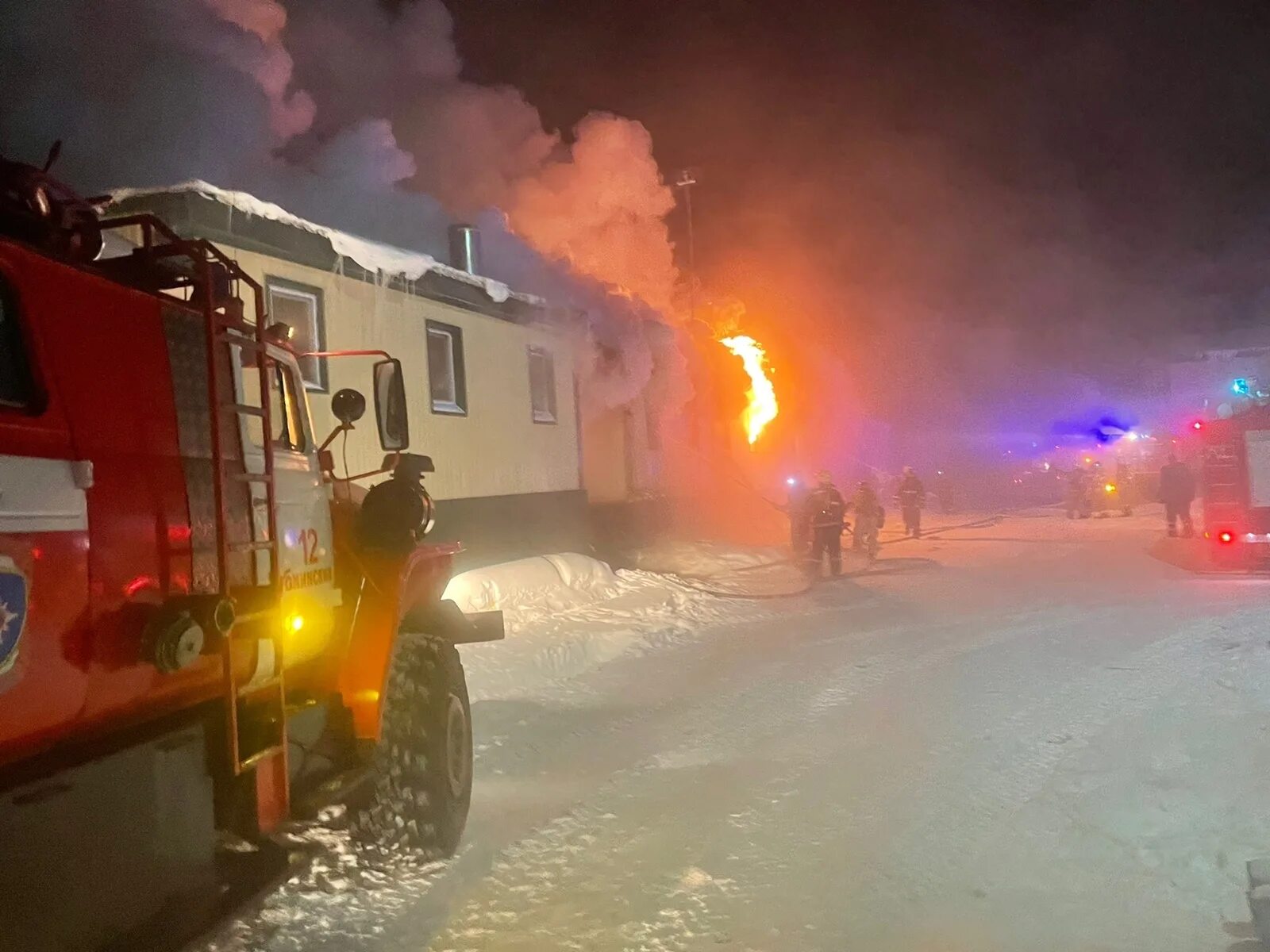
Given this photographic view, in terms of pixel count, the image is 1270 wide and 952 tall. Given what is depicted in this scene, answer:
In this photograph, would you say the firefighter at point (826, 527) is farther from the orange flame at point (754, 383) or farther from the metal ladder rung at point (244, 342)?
the metal ladder rung at point (244, 342)

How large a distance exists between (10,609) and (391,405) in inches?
92.2

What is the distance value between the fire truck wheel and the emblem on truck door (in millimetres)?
2088

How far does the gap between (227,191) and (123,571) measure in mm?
7038

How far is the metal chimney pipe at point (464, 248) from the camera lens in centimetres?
1496

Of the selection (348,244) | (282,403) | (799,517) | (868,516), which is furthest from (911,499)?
(282,403)

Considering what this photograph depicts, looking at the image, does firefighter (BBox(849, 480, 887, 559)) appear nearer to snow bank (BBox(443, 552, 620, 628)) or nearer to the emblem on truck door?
snow bank (BBox(443, 552, 620, 628))

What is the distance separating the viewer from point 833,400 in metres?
42.7

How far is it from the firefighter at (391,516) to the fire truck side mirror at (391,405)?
0.15 m

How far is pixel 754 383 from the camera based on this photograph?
24016 mm

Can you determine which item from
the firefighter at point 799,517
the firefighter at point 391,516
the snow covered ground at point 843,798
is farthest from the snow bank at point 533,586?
the firefighter at point 391,516

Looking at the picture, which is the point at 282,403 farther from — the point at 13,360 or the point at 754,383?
the point at 754,383

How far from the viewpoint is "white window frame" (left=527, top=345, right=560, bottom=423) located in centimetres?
1499

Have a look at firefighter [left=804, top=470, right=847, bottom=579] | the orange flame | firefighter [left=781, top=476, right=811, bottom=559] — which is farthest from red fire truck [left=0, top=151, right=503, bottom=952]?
the orange flame

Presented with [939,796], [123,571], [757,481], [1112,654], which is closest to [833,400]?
[757,481]
